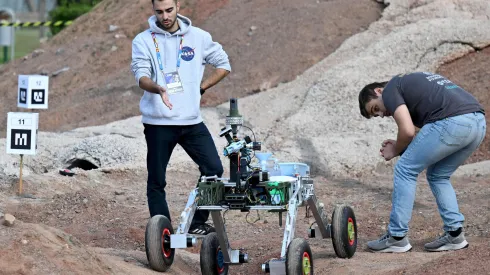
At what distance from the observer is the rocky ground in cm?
783

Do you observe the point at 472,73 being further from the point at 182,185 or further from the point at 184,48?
the point at 184,48

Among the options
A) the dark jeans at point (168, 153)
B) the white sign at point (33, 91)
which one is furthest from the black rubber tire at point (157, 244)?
the white sign at point (33, 91)

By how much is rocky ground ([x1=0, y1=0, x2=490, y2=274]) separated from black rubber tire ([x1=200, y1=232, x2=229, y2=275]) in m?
0.41

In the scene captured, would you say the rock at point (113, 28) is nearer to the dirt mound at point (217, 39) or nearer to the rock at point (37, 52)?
the dirt mound at point (217, 39)

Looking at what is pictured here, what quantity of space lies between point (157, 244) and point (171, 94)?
1.34 m

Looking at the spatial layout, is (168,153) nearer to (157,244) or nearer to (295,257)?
(157,244)

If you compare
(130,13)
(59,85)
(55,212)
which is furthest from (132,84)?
(55,212)

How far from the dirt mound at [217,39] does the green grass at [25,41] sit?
28.3 feet

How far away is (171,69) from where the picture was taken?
8211 mm

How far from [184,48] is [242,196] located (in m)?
1.54

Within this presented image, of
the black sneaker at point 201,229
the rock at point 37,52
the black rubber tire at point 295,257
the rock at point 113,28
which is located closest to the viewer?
the black rubber tire at point 295,257

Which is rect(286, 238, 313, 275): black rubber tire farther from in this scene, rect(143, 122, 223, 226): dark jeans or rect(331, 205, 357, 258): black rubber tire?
rect(143, 122, 223, 226): dark jeans

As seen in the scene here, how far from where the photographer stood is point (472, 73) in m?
15.2

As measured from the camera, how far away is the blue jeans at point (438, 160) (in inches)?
321
